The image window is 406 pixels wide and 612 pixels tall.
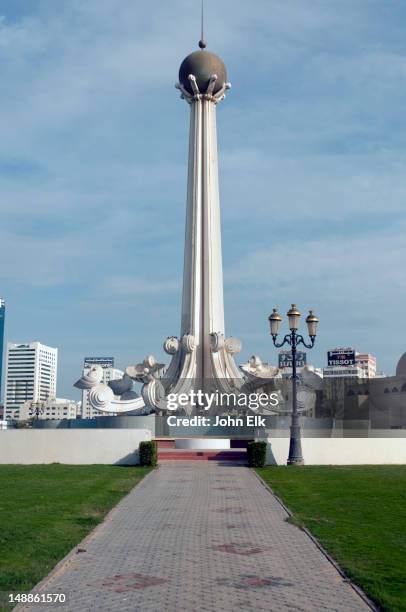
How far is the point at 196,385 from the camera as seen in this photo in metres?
32.5

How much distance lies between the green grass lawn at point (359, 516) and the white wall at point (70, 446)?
4176mm

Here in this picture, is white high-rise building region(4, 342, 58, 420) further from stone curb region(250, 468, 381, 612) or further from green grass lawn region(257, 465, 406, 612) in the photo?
stone curb region(250, 468, 381, 612)

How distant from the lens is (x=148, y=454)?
18781 millimetres

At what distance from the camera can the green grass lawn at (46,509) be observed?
21.9ft

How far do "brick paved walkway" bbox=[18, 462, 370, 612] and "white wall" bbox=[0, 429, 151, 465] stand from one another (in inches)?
338

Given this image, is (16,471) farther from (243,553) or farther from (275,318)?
(243,553)

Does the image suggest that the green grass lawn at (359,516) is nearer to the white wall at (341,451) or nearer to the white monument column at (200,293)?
the white wall at (341,451)

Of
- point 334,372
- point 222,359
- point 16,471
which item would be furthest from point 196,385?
point 334,372

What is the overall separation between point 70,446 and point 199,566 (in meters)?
13.5

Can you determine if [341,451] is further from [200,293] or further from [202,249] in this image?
[202,249]

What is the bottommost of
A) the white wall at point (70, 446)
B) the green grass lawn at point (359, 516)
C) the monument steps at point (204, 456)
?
the green grass lawn at point (359, 516)

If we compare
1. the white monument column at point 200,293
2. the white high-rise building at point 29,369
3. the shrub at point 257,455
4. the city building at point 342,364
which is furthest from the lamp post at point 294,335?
the white high-rise building at point 29,369

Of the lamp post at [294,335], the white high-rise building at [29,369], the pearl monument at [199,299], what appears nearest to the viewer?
the lamp post at [294,335]

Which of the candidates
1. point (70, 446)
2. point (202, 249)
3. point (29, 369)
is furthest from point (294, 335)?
point (29, 369)
